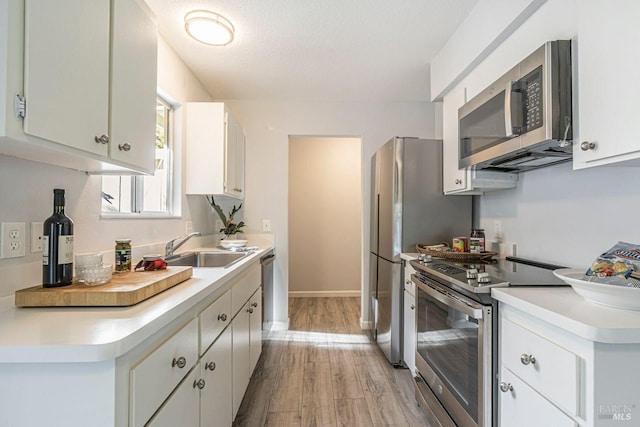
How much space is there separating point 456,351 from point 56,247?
1.70 m

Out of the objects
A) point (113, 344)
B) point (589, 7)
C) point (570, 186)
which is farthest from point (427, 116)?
point (113, 344)

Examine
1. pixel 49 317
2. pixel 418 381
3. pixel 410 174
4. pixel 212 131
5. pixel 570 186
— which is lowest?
pixel 418 381

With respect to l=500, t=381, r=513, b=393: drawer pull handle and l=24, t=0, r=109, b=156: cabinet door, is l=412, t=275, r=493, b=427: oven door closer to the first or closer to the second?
l=500, t=381, r=513, b=393: drawer pull handle

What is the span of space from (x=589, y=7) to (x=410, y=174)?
1431 millimetres

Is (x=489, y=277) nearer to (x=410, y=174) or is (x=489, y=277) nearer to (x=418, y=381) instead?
(x=418, y=381)

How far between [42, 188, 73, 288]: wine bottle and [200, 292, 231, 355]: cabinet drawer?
0.49 meters

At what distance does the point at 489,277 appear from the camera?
1.42 metres

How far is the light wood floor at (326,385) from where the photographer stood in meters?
1.89

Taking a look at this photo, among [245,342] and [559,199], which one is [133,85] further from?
[559,199]

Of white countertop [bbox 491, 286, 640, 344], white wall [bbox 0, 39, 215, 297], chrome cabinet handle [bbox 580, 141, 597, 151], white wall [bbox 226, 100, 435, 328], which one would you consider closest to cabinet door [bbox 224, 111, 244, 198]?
white wall [bbox 226, 100, 435, 328]

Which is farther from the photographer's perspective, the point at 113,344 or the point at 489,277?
the point at 489,277

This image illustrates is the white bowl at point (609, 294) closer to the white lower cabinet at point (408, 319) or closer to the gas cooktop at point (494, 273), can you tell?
the gas cooktop at point (494, 273)

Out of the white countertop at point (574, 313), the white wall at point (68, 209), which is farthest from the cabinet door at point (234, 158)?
the white countertop at point (574, 313)

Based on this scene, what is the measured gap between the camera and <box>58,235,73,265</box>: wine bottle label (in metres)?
1.07
